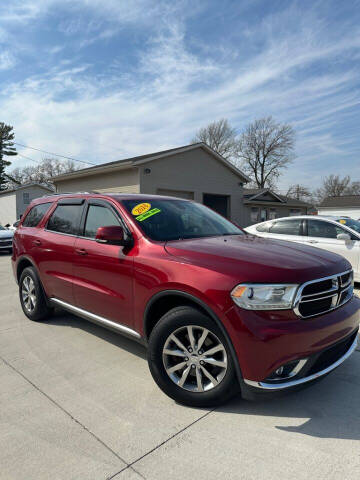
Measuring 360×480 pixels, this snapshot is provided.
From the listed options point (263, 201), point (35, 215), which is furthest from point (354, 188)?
point (35, 215)

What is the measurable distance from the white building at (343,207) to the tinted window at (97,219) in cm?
3921

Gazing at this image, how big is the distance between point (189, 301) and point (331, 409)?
1.35 metres

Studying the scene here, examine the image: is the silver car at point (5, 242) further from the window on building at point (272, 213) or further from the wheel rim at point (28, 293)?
the window on building at point (272, 213)

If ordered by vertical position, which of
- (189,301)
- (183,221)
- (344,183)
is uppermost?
(344,183)

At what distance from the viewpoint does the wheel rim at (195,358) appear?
2.36 m

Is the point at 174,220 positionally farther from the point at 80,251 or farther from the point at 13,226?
the point at 13,226

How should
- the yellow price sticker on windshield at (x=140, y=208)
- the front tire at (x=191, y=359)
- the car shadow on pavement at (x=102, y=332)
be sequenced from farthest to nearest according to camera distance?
the car shadow on pavement at (x=102, y=332), the yellow price sticker on windshield at (x=140, y=208), the front tire at (x=191, y=359)

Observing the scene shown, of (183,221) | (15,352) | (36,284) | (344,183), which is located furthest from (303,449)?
(344,183)

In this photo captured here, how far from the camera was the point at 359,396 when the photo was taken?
2648 mm

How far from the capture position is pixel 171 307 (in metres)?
2.69

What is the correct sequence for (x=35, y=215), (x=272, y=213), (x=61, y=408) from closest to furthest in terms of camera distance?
(x=61, y=408) < (x=35, y=215) < (x=272, y=213)

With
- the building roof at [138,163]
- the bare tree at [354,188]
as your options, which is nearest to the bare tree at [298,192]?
the bare tree at [354,188]

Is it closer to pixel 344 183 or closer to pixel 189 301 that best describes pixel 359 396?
pixel 189 301

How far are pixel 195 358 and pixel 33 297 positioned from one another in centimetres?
289
